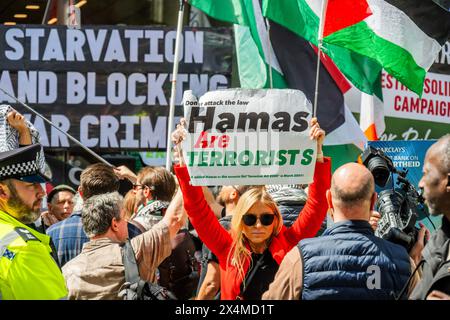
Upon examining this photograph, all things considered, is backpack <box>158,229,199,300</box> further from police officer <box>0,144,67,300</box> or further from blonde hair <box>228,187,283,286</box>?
police officer <box>0,144,67,300</box>

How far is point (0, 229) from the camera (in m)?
4.05

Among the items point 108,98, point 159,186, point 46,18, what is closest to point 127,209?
point 159,186

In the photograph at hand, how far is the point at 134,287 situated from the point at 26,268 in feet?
3.52

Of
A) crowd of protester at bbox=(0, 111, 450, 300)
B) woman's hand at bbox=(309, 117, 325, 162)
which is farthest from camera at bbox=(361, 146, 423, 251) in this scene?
woman's hand at bbox=(309, 117, 325, 162)

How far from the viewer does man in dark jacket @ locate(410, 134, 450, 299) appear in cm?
374

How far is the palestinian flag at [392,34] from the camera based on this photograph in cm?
848

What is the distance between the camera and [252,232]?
539 centimetres

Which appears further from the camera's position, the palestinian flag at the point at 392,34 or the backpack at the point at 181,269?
the palestinian flag at the point at 392,34

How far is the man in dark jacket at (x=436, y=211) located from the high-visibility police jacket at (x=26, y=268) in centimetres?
144

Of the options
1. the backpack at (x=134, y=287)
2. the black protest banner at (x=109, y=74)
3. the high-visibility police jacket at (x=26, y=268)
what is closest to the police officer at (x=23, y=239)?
the high-visibility police jacket at (x=26, y=268)

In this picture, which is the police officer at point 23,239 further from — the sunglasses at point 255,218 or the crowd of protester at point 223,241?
the sunglasses at point 255,218

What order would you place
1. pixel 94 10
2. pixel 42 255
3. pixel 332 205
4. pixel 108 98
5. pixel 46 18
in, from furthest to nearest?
pixel 94 10 < pixel 46 18 < pixel 108 98 < pixel 332 205 < pixel 42 255
